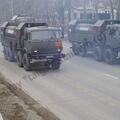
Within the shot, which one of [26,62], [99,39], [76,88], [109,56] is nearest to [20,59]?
[26,62]

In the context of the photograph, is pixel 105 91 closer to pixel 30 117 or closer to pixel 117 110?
pixel 117 110

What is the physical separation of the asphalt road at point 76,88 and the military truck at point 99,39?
2.96 feet

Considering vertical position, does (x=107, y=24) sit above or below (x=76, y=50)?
above

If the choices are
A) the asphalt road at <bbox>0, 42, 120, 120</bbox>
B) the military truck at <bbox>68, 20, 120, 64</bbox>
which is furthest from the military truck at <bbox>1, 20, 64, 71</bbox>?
the military truck at <bbox>68, 20, 120, 64</bbox>

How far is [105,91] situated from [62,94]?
60.6 inches

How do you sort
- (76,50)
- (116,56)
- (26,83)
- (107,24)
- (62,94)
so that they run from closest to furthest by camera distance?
(62,94), (26,83), (116,56), (107,24), (76,50)

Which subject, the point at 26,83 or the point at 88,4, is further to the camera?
the point at 88,4

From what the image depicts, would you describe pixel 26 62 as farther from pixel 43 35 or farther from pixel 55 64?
pixel 43 35

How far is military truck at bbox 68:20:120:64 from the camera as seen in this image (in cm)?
2173

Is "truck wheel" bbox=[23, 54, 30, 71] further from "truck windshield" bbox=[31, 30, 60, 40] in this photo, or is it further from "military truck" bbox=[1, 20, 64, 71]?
"truck windshield" bbox=[31, 30, 60, 40]

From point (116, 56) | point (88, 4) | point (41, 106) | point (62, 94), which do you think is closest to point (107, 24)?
point (116, 56)

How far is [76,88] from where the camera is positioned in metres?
14.3

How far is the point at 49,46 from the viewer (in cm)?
1905

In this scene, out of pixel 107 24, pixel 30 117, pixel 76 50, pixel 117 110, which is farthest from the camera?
pixel 76 50
